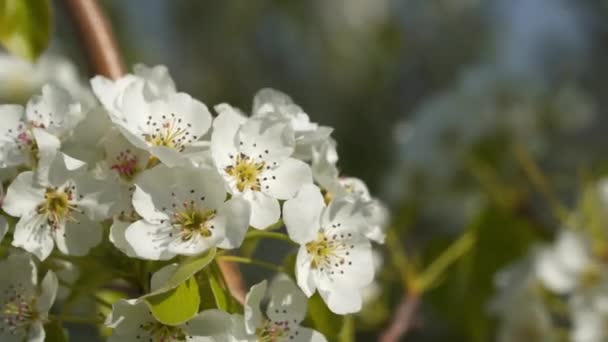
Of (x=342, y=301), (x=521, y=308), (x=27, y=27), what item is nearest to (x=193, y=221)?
(x=342, y=301)

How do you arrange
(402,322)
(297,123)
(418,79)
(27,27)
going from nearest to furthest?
(297,123) → (27,27) → (402,322) → (418,79)

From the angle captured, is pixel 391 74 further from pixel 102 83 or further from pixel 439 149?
pixel 102 83

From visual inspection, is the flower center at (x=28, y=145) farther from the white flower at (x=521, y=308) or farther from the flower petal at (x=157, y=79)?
the white flower at (x=521, y=308)

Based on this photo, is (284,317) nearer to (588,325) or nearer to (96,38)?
(96,38)

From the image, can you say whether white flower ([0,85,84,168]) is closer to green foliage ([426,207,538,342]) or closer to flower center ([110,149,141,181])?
flower center ([110,149,141,181])

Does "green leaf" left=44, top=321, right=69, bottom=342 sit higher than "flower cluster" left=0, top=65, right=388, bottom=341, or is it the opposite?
"flower cluster" left=0, top=65, right=388, bottom=341

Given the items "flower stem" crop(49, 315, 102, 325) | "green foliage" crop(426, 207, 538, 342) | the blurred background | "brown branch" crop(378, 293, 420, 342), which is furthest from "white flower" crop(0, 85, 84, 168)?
the blurred background
